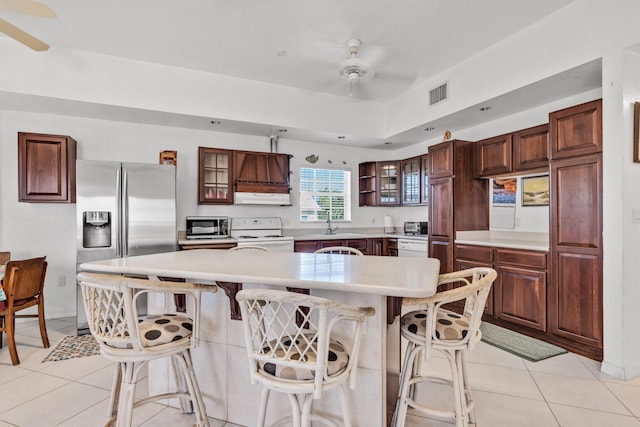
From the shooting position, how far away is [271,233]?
5090 mm

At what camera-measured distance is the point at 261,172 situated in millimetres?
4980

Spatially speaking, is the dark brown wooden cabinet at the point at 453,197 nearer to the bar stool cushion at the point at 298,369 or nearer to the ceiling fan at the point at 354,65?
the ceiling fan at the point at 354,65

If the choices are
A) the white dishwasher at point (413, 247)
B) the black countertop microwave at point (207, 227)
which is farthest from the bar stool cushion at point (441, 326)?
the black countertop microwave at point (207, 227)

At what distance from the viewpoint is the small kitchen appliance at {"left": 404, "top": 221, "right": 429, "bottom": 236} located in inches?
211

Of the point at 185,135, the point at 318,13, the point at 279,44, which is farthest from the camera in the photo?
the point at 185,135

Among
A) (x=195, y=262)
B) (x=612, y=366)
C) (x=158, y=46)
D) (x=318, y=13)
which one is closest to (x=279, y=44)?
(x=318, y=13)

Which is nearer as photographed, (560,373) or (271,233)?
(560,373)

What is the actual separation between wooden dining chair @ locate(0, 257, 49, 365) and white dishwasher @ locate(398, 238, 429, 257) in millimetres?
4306

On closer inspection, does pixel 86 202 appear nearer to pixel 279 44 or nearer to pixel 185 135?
pixel 185 135

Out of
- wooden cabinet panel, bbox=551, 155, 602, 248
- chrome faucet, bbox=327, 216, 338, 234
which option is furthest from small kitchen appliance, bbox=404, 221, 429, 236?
wooden cabinet panel, bbox=551, 155, 602, 248

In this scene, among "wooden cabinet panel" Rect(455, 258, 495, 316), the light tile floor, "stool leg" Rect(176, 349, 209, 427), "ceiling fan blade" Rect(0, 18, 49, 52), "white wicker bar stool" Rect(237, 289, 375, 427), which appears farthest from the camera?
"wooden cabinet panel" Rect(455, 258, 495, 316)

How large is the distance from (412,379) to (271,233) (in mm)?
3562

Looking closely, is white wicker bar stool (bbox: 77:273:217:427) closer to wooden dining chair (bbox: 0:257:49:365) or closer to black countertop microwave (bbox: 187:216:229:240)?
wooden dining chair (bbox: 0:257:49:365)

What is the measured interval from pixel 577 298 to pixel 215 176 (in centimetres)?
432
